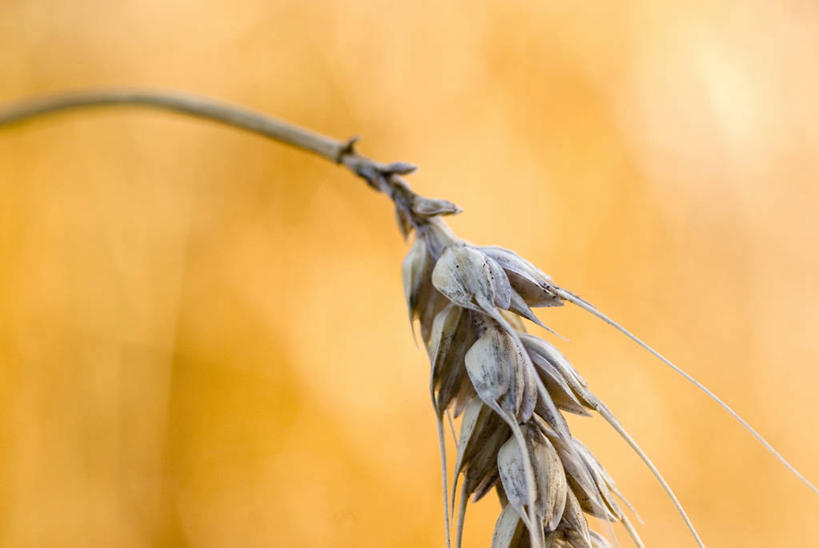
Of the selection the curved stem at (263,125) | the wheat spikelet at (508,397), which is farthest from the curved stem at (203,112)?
the wheat spikelet at (508,397)

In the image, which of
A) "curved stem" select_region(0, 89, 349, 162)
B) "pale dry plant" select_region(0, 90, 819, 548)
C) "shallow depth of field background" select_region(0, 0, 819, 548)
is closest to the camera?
"pale dry plant" select_region(0, 90, 819, 548)

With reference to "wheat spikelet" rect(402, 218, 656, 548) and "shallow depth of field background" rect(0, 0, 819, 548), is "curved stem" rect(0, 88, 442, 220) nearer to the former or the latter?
"wheat spikelet" rect(402, 218, 656, 548)

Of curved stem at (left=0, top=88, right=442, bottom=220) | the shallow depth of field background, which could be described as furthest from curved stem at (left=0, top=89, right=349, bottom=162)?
the shallow depth of field background

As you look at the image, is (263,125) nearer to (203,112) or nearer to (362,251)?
(203,112)

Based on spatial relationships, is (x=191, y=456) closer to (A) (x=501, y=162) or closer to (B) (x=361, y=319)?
(B) (x=361, y=319)

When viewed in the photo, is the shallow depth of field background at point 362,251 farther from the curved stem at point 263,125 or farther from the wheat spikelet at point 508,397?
the wheat spikelet at point 508,397
